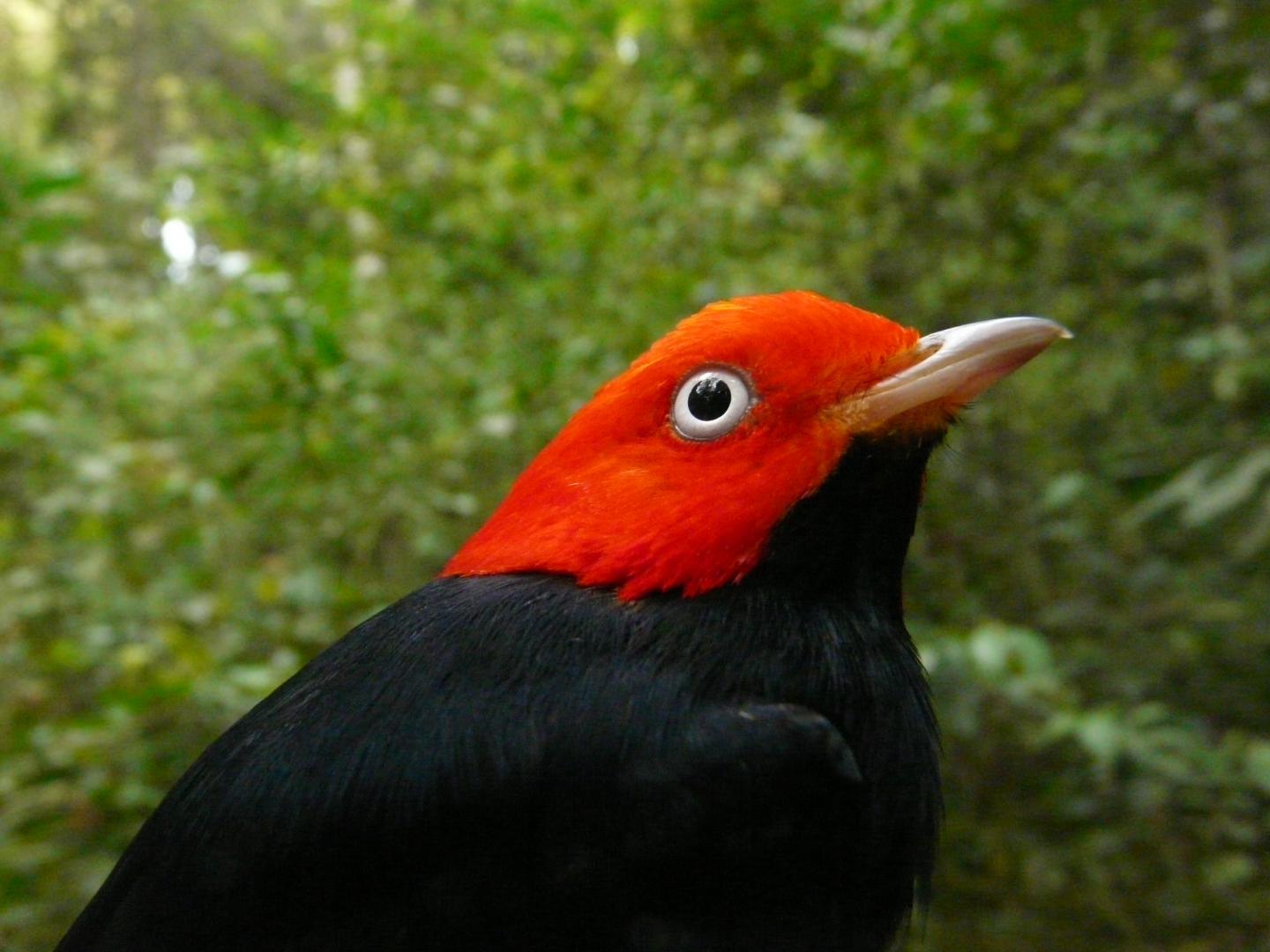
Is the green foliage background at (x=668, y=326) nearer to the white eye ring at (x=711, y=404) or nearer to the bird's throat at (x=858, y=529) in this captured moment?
the bird's throat at (x=858, y=529)

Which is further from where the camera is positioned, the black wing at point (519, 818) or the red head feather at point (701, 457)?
the red head feather at point (701, 457)

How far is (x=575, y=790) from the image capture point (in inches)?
46.6

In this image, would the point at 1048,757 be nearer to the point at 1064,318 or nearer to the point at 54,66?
the point at 1064,318

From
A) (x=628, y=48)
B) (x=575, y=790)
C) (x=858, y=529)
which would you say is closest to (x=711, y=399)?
(x=858, y=529)

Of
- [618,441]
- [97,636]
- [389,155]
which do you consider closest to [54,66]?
[389,155]

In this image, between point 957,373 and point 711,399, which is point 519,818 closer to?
point 711,399

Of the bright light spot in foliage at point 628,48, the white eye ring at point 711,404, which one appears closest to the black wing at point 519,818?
the white eye ring at point 711,404

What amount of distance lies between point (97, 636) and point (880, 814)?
12.1 ft

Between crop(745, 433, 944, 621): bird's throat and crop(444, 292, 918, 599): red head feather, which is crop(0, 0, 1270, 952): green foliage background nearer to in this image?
crop(745, 433, 944, 621): bird's throat

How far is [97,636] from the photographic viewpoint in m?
4.03

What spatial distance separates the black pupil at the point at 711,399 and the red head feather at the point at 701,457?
0.03 meters

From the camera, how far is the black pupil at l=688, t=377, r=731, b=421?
146cm

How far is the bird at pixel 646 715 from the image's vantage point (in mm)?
1170

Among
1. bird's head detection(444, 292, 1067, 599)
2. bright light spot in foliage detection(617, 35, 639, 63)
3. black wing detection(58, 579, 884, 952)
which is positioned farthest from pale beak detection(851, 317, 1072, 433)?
bright light spot in foliage detection(617, 35, 639, 63)
